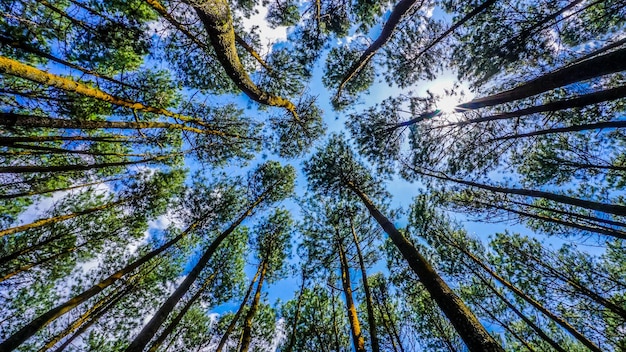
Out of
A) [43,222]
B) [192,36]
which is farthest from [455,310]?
[43,222]

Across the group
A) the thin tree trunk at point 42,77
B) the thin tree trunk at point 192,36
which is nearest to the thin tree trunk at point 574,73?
the thin tree trunk at point 192,36

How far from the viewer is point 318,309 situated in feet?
34.7

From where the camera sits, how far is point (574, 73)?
362 centimetres

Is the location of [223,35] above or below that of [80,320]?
above

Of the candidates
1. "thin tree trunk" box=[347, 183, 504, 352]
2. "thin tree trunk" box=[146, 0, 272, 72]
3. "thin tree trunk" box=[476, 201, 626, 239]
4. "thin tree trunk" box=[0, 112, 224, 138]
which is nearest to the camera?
"thin tree trunk" box=[347, 183, 504, 352]

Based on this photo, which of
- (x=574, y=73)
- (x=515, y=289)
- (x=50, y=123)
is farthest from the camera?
(x=515, y=289)

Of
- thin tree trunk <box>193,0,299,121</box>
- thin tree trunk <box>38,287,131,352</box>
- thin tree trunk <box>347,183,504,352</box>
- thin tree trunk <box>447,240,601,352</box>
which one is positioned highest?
thin tree trunk <box>447,240,601,352</box>

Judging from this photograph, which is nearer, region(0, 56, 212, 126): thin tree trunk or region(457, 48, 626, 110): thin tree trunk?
region(0, 56, 212, 126): thin tree trunk

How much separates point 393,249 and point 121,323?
522 inches

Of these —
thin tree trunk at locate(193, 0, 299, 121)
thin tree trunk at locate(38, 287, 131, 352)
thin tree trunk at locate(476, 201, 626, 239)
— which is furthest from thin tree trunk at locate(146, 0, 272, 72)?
thin tree trunk at locate(476, 201, 626, 239)

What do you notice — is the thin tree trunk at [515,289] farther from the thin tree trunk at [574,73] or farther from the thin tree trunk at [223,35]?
the thin tree trunk at [223,35]

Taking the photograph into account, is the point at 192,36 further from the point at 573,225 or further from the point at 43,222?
the point at 573,225

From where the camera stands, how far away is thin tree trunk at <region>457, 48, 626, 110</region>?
313 centimetres

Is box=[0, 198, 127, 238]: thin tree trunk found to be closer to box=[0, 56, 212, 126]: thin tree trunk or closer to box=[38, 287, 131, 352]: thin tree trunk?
box=[38, 287, 131, 352]: thin tree trunk
